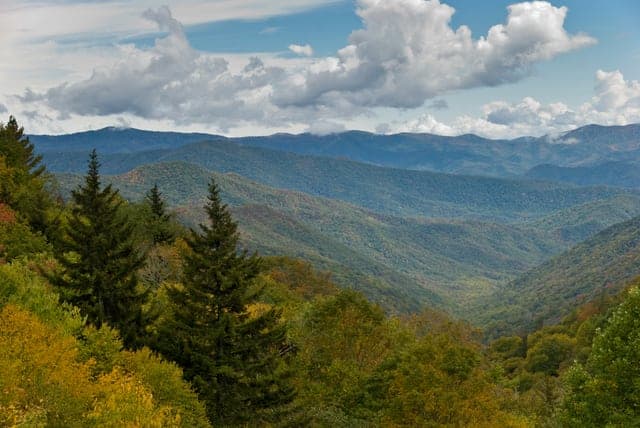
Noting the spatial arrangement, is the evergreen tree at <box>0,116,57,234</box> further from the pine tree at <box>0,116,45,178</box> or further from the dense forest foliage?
the dense forest foliage

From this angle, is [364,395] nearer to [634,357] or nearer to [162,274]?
[634,357]

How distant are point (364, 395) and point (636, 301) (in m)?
24.2

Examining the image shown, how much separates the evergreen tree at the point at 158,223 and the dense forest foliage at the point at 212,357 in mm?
43832

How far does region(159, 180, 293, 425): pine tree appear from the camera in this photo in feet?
140

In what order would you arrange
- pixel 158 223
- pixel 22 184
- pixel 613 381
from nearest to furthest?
pixel 613 381 → pixel 22 184 → pixel 158 223

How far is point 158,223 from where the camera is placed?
107562 mm

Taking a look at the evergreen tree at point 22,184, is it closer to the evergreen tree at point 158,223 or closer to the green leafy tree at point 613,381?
the evergreen tree at point 158,223

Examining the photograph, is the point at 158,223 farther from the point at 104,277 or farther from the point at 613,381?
the point at 613,381

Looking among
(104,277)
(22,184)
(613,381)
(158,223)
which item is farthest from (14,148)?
(613,381)

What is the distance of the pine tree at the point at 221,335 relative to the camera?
42812 millimetres

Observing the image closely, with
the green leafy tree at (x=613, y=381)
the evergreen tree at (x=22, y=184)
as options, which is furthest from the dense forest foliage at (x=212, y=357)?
the evergreen tree at (x=22, y=184)

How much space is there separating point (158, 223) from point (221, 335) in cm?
6914

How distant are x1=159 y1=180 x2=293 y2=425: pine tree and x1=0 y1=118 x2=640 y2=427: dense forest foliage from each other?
103mm

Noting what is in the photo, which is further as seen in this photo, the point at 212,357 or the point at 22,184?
the point at 22,184
